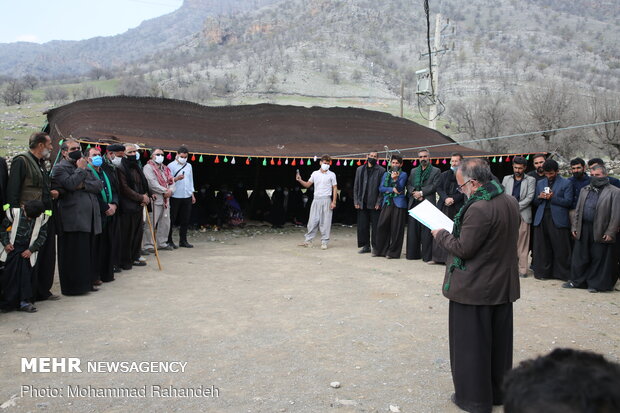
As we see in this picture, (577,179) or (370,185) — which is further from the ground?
(577,179)

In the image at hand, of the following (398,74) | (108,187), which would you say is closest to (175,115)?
(108,187)

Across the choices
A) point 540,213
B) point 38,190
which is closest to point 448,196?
point 540,213

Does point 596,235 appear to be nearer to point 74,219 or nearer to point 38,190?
point 74,219

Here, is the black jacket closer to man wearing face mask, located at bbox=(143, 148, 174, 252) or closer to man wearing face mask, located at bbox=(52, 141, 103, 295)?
man wearing face mask, located at bbox=(143, 148, 174, 252)

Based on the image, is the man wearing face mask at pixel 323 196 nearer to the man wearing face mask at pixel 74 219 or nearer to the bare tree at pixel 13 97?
the man wearing face mask at pixel 74 219

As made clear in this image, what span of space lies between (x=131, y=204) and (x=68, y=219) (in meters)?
1.78

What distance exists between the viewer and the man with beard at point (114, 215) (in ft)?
21.5

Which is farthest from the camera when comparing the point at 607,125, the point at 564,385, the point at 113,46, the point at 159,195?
the point at 113,46

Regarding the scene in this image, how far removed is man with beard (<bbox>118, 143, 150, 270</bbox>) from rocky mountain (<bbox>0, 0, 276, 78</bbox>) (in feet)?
341

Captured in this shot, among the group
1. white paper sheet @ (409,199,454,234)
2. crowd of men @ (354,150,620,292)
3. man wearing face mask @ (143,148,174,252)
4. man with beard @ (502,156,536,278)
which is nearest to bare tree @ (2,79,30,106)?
man wearing face mask @ (143,148,174,252)

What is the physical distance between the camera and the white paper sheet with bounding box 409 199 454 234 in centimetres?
352

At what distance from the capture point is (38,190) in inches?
203

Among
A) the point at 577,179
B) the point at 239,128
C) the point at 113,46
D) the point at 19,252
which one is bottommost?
the point at 19,252

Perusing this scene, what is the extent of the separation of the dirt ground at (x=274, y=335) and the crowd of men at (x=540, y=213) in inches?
14.7
